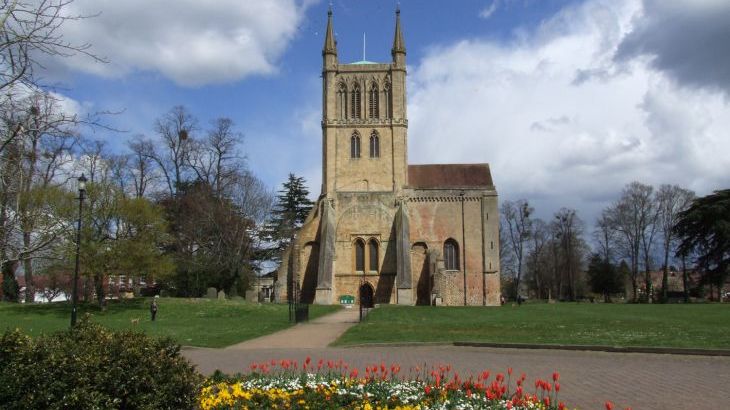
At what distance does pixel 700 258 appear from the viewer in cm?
5238

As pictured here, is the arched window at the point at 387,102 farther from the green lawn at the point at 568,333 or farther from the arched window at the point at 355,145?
the green lawn at the point at 568,333

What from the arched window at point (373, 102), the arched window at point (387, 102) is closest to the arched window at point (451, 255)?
the arched window at point (387, 102)

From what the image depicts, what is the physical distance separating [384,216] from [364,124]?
8.09 metres

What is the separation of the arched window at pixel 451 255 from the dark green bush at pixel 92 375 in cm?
4285

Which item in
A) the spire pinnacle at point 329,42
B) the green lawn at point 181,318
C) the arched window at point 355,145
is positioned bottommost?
the green lawn at point 181,318

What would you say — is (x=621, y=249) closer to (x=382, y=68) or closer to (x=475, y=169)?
(x=475, y=169)

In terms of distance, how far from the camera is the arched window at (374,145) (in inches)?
1996

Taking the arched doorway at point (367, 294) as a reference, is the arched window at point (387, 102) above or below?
above

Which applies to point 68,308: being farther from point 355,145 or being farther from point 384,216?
point 355,145

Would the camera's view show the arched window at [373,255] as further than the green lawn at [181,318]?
Yes

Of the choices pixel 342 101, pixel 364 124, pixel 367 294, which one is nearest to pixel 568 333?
pixel 367 294

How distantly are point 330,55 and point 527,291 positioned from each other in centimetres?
5647

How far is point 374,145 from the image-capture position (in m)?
50.8

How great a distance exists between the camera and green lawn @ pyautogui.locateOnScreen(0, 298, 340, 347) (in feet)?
74.5
